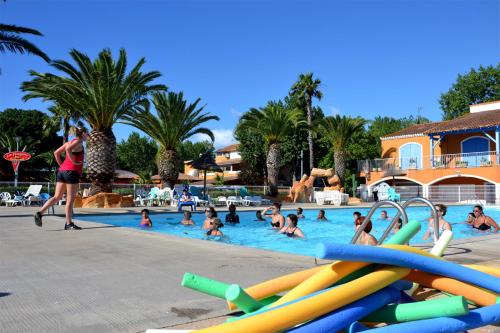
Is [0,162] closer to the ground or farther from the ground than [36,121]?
closer to the ground

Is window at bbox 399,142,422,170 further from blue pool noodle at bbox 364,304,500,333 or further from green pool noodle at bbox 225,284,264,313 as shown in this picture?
green pool noodle at bbox 225,284,264,313

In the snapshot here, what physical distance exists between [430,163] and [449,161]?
55.4 inches

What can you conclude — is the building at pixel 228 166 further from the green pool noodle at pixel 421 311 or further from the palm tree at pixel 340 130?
the green pool noodle at pixel 421 311

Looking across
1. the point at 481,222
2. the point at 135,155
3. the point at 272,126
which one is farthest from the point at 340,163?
the point at 135,155

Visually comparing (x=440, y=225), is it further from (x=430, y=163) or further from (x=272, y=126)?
(x=430, y=163)

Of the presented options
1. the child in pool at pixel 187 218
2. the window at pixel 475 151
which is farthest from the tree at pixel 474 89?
the child in pool at pixel 187 218

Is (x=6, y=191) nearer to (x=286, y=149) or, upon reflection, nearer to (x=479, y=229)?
(x=479, y=229)

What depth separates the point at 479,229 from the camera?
42.3 feet

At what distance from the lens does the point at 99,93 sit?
65.8ft

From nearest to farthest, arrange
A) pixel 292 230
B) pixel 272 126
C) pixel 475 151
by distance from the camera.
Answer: pixel 292 230, pixel 272 126, pixel 475 151

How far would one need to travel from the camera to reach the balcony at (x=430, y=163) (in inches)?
1284

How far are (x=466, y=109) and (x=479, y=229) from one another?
1907 inches

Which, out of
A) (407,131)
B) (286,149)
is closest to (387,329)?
(407,131)

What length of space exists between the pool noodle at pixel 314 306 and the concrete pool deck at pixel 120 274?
1.44 m
